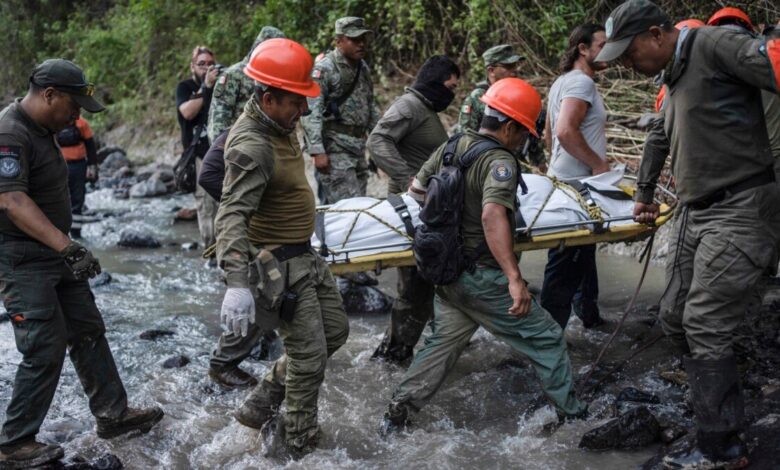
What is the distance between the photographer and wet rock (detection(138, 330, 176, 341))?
6.92 meters

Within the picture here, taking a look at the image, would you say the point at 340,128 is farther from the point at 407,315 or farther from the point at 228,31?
the point at 228,31

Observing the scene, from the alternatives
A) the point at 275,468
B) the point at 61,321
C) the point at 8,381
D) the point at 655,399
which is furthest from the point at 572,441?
the point at 8,381

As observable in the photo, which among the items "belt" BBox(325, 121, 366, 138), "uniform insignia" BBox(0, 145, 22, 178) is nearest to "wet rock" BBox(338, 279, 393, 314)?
"belt" BBox(325, 121, 366, 138)

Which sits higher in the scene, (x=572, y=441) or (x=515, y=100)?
(x=515, y=100)

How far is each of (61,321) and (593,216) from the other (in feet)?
10.9

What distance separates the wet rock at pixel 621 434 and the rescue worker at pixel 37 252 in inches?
111

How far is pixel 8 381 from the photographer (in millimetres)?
5902

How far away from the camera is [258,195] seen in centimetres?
404

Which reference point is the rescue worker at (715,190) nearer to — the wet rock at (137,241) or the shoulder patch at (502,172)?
the shoulder patch at (502,172)

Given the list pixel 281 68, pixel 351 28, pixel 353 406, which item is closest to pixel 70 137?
pixel 351 28

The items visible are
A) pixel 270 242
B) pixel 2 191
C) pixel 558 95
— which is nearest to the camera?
pixel 2 191

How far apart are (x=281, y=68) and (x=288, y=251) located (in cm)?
97

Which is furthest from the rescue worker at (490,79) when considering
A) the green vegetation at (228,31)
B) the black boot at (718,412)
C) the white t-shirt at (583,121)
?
the green vegetation at (228,31)

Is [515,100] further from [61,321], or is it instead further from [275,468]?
[61,321]
